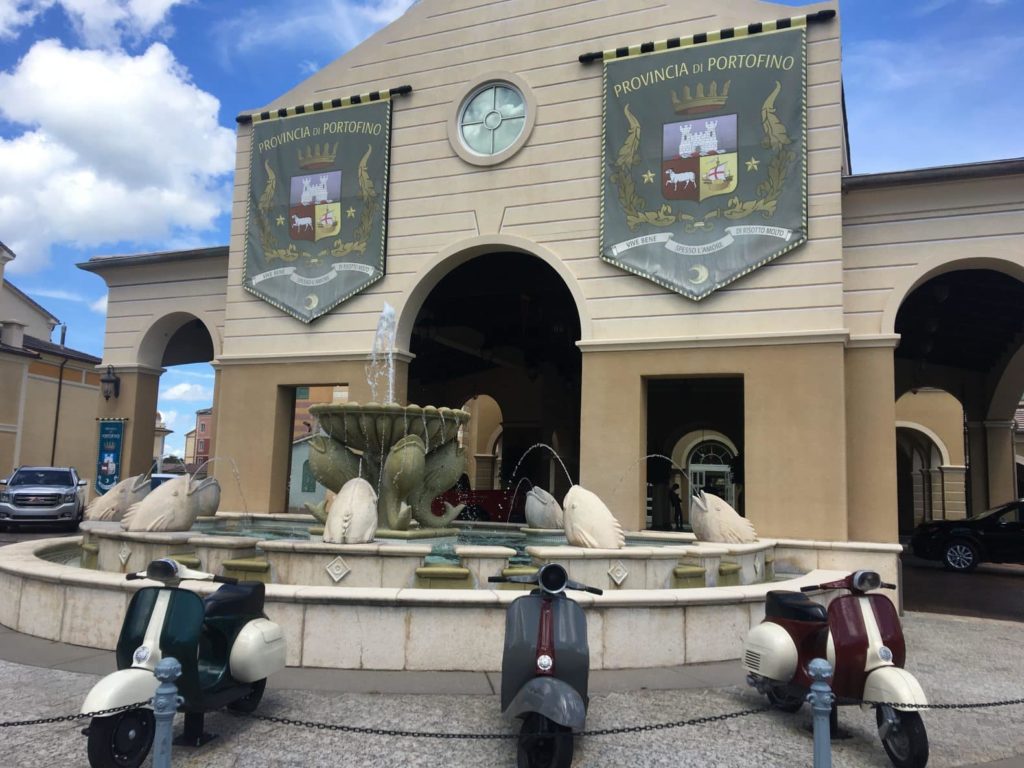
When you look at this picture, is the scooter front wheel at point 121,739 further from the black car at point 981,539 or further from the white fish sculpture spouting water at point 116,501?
the black car at point 981,539

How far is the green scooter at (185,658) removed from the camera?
12.2 feet

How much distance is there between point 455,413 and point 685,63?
7.42 m

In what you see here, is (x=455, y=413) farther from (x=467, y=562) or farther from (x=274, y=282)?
(x=274, y=282)

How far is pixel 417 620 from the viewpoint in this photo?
569 centimetres

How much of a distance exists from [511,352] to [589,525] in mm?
16546

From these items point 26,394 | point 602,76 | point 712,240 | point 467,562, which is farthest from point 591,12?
point 26,394

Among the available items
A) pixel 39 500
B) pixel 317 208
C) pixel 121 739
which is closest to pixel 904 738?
pixel 121 739

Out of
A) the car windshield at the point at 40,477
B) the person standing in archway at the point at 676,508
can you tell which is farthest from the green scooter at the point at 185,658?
the car windshield at the point at 40,477

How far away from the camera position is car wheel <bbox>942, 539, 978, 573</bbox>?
613 inches

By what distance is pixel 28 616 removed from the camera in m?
6.59

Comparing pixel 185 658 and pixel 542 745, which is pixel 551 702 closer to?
pixel 542 745

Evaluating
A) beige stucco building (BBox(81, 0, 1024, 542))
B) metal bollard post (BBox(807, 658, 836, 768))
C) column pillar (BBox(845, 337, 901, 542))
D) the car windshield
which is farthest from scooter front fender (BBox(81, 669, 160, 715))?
the car windshield

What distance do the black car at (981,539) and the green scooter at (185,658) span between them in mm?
15496

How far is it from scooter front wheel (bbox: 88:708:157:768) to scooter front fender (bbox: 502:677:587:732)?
5.99 feet
